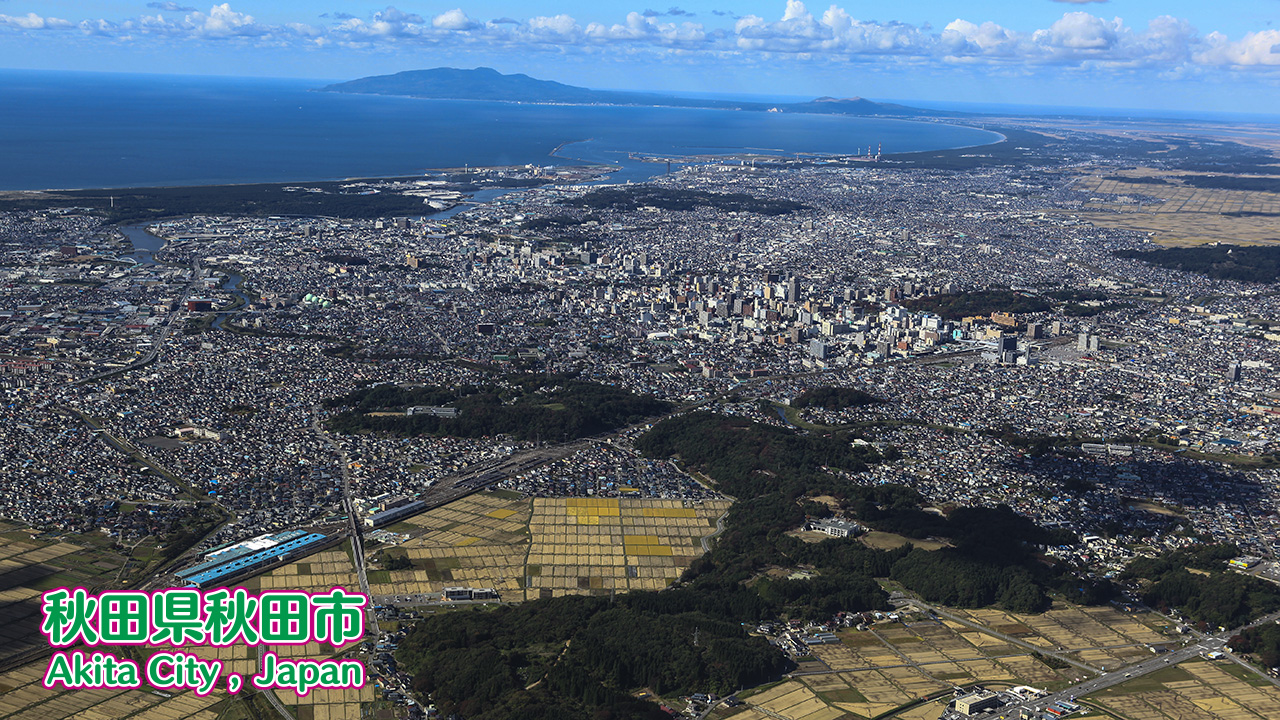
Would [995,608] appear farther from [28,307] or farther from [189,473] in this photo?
[28,307]

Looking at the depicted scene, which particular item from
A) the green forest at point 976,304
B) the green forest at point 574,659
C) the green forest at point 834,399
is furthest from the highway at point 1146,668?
the green forest at point 976,304

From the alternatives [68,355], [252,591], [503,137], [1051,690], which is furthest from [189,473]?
[503,137]

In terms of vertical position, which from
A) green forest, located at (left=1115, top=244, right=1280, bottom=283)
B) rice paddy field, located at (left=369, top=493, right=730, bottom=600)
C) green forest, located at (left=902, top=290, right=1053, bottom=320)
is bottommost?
rice paddy field, located at (left=369, top=493, right=730, bottom=600)

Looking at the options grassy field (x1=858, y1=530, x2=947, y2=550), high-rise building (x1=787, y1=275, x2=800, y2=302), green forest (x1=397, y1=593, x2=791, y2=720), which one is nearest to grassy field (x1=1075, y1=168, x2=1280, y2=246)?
high-rise building (x1=787, y1=275, x2=800, y2=302)

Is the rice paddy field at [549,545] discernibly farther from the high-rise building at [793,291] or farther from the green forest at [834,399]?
the high-rise building at [793,291]

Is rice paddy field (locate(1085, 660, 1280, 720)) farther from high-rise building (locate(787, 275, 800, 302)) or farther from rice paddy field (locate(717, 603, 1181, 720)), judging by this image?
high-rise building (locate(787, 275, 800, 302))

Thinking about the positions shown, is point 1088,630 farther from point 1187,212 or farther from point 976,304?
point 1187,212

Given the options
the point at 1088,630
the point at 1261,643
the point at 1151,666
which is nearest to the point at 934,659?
the point at 1088,630
